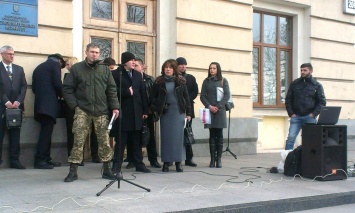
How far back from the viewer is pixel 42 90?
838cm

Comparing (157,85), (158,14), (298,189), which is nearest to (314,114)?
(298,189)

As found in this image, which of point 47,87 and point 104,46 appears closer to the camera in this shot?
point 47,87

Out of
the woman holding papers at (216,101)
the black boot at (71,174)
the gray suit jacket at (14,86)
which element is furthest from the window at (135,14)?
the black boot at (71,174)

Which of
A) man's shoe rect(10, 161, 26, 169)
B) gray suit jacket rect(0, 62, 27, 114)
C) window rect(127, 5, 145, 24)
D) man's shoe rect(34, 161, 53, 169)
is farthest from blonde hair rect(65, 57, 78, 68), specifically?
man's shoe rect(10, 161, 26, 169)

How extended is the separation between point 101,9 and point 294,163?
497 centimetres

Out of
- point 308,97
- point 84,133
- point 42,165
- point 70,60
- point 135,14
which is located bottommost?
point 42,165

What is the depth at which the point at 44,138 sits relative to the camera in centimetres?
841

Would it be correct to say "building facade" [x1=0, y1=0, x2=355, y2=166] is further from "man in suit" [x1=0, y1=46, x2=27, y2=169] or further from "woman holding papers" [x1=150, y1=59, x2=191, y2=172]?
"woman holding papers" [x1=150, y1=59, x2=191, y2=172]

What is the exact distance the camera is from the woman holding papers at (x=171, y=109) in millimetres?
8273

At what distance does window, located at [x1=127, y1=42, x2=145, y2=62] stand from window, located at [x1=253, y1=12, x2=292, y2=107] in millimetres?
3619

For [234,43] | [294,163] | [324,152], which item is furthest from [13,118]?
[234,43]

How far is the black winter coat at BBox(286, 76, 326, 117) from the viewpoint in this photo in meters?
9.23

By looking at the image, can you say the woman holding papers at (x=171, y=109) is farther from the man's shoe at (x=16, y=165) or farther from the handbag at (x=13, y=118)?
the man's shoe at (x=16, y=165)

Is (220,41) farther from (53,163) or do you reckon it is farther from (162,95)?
(53,163)
